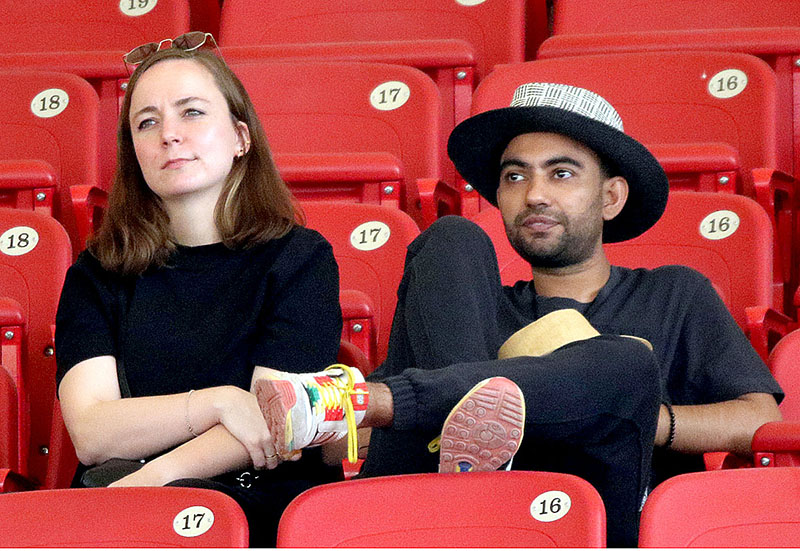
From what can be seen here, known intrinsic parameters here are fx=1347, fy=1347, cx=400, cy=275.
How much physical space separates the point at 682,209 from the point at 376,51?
811 millimetres

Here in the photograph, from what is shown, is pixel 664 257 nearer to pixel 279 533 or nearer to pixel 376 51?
pixel 376 51

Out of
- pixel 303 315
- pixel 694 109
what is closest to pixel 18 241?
pixel 303 315

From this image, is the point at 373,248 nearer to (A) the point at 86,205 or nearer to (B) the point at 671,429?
(A) the point at 86,205

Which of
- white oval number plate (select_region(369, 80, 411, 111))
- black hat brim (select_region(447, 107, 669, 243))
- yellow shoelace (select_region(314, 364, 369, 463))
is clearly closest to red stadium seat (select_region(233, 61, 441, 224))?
white oval number plate (select_region(369, 80, 411, 111))

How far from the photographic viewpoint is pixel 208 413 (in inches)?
63.4

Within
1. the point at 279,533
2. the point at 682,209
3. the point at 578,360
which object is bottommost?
the point at 279,533

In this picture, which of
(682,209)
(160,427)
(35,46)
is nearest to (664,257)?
(682,209)

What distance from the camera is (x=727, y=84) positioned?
2383 millimetres

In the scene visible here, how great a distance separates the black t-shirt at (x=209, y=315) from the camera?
1.70 metres

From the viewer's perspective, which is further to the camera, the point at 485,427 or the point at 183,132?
the point at 183,132

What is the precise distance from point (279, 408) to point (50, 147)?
4.21ft

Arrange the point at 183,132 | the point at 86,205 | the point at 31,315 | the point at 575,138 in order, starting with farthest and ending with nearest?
the point at 86,205 < the point at 31,315 < the point at 575,138 < the point at 183,132

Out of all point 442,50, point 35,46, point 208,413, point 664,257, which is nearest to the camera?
point 208,413

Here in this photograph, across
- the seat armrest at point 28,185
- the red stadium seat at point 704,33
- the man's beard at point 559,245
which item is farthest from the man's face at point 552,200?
the seat armrest at point 28,185
